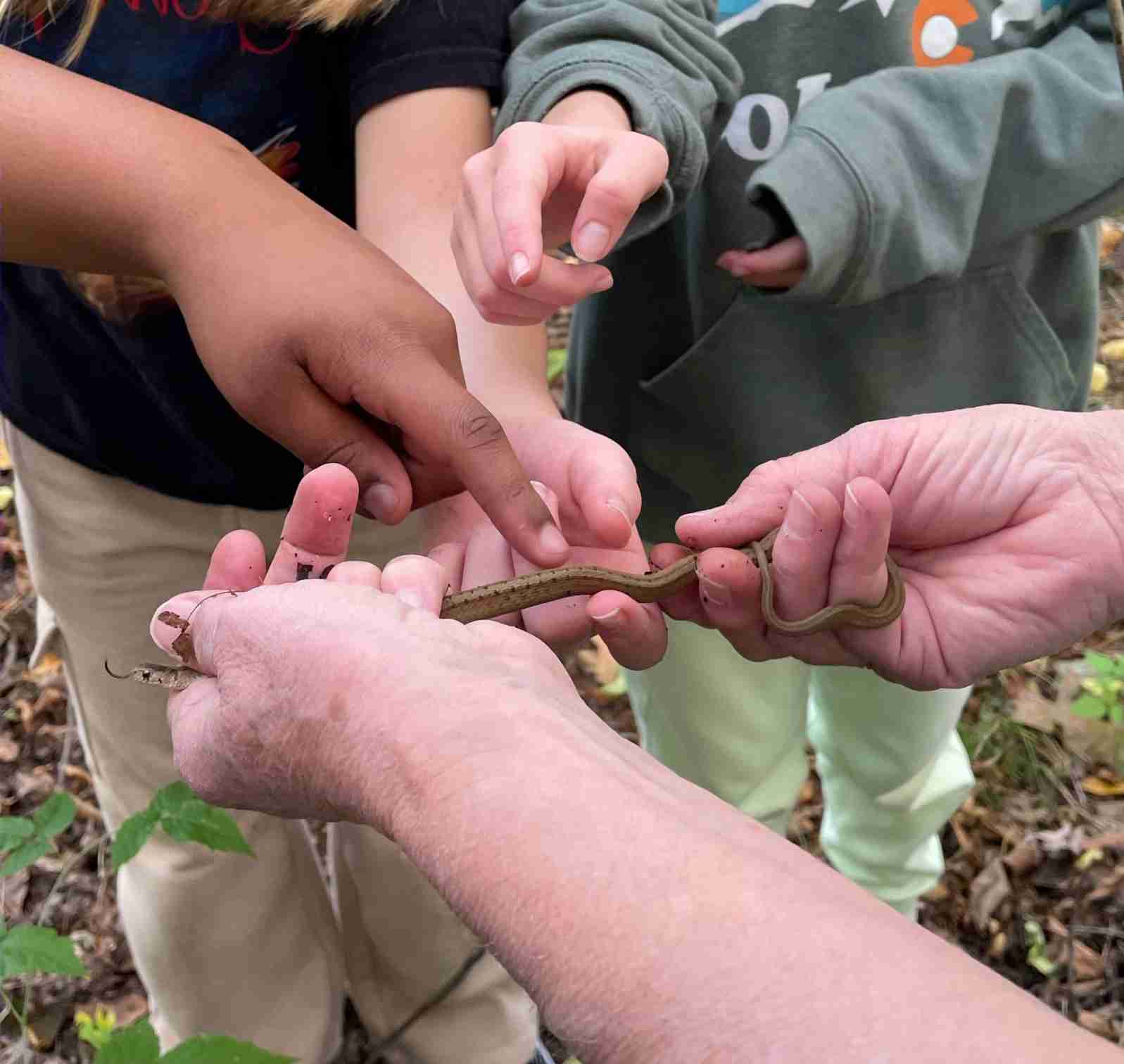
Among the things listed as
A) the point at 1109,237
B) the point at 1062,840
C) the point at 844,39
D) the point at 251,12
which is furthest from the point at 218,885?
the point at 1109,237

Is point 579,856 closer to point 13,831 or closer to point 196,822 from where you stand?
point 196,822

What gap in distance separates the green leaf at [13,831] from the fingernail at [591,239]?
169cm

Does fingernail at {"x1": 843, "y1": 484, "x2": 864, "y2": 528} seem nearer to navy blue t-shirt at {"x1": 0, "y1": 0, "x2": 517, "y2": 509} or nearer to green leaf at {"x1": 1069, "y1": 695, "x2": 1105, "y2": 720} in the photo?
navy blue t-shirt at {"x1": 0, "y1": 0, "x2": 517, "y2": 509}

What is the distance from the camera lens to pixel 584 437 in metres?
2.07

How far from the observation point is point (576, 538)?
2.18 m

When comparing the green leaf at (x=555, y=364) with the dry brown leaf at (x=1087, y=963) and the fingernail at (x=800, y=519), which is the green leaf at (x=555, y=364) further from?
the dry brown leaf at (x=1087, y=963)

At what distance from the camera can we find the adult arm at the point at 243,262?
160 cm

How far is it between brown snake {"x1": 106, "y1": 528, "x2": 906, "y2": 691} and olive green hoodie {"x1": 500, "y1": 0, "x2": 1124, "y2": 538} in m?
0.60

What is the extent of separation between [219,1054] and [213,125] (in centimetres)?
189

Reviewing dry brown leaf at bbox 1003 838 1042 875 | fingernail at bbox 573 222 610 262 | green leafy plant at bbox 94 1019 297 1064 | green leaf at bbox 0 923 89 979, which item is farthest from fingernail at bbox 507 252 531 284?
dry brown leaf at bbox 1003 838 1042 875

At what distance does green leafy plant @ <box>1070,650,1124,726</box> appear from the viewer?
12.7ft

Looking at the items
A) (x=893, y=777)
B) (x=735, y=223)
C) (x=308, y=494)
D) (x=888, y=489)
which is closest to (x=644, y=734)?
Result: (x=893, y=777)

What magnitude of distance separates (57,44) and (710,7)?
151 cm

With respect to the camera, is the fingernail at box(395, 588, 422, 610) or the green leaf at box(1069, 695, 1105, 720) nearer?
the fingernail at box(395, 588, 422, 610)
